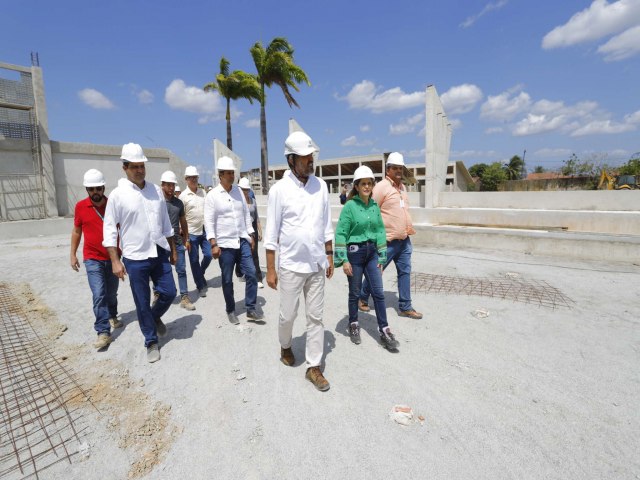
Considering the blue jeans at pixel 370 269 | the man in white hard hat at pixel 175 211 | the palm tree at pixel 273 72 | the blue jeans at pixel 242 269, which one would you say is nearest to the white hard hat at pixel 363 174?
the blue jeans at pixel 370 269

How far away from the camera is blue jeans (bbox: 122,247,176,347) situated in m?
3.31

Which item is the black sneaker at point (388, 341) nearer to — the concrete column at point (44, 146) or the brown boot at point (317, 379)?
the brown boot at point (317, 379)

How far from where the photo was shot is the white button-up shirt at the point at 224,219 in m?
4.18

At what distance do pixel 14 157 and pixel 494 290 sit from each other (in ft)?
62.0

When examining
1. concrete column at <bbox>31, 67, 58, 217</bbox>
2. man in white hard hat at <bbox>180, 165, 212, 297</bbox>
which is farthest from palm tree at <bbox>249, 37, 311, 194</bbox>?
man in white hard hat at <bbox>180, 165, 212, 297</bbox>

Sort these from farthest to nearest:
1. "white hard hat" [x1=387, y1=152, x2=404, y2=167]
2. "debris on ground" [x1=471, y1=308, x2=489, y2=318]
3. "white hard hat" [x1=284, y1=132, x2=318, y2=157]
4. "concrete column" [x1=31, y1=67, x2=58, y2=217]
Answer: "concrete column" [x1=31, y1=67, x2=58, y2=217], "debris on ground" [x1=471, y1=308, x2=489, y2=318], "white hard hat" [x1=387, y1=152, x2=404, y2=167], "white hard hat" [x1=284, y1=132, x2=318, y2=157]

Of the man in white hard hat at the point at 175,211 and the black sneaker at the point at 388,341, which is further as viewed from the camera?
the man in white hard hat at the point at 175,211

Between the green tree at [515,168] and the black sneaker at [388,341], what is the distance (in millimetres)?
67104

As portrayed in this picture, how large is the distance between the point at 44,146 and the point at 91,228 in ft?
51.2

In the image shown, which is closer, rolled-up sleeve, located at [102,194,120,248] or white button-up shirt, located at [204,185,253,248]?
rolled-up sleeve, located at [102,194,120,248]

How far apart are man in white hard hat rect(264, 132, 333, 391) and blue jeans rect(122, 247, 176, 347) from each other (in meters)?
1.38

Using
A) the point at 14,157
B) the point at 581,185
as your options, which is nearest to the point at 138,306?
the point at 14,157

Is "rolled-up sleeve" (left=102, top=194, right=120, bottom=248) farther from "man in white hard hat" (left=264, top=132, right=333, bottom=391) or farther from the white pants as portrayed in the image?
the white pants

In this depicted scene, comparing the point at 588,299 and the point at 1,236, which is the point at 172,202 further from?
the point at 1,236
